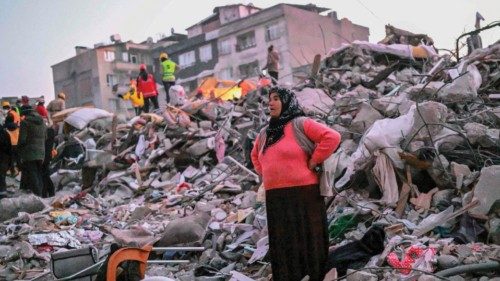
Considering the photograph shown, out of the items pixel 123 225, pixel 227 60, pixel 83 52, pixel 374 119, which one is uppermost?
pixel 83 52

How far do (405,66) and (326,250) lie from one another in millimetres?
8231

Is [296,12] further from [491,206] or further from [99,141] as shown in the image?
[491,206]

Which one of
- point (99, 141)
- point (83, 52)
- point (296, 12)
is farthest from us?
point (83, 52)

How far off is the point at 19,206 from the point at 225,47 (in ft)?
97.5

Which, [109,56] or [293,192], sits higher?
[109,56]

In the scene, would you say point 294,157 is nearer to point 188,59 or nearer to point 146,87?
point 146,87

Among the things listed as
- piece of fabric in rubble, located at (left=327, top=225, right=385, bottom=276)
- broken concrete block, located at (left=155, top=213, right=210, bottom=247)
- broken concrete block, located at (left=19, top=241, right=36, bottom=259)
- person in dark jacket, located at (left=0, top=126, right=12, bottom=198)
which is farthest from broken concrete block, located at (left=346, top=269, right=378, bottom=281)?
person in dark jacket, located at (left=0, top=126, right=12, bottom=198)

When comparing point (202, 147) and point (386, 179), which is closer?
point (386, 179)

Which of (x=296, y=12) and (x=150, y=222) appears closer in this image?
(x=150, y=222)

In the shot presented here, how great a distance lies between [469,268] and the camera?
3.39 metres

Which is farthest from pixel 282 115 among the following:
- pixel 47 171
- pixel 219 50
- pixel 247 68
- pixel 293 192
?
pixel 219 50

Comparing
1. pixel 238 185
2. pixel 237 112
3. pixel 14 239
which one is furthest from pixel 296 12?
pixel 14 239

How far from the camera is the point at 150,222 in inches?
269

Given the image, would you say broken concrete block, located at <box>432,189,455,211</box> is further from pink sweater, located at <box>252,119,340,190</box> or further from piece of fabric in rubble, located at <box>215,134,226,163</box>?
piece of fabric in rubble, located at <box>215,134,226,163</box>
